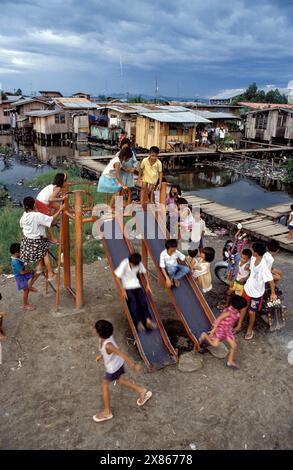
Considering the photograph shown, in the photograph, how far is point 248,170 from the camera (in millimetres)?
25547

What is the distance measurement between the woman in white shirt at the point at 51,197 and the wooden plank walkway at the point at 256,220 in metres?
6.61

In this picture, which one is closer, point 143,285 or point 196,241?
point 143,285

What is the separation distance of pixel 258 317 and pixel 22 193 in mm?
14568

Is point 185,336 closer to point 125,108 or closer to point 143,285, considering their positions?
point 143,285

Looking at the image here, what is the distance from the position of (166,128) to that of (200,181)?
6.31 metres

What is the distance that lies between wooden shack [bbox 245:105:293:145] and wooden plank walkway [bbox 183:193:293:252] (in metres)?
20.3

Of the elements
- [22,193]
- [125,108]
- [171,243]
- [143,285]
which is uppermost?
[125,108]

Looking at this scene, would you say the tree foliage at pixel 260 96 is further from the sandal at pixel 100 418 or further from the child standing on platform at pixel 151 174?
the sandal at pixel 100 418

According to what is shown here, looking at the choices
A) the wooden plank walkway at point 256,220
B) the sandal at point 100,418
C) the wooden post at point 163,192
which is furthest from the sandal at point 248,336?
the wooden plank walkway at point 256,220

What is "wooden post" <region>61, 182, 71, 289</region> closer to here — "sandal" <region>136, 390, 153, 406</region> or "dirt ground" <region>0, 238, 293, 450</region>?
"dirt ground" <region>0, 238, 293, 450</region>

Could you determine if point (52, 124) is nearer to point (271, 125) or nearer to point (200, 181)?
point (200, 181)

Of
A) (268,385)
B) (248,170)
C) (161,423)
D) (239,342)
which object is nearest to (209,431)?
(161,423)

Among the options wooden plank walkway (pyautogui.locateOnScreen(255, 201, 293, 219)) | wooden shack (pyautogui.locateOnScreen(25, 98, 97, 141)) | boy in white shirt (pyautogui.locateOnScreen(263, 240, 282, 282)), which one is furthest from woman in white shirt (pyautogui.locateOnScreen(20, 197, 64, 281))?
wooden shack (pyautogui.locateOnScreen(25, 98, 97, 141))

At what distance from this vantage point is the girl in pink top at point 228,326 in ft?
16.6
